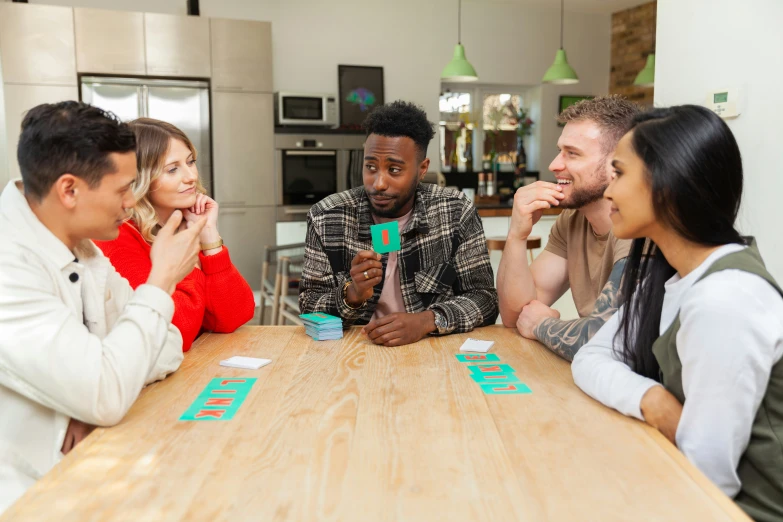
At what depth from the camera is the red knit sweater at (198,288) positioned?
6.14 feet

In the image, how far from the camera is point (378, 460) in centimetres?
116

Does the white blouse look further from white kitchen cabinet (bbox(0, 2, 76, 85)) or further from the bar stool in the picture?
white kitchen cabinet (bbox(0, 2, 76, 85))

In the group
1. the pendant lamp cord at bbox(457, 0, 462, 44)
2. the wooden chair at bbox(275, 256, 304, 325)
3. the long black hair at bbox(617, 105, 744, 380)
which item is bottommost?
the wooden chair at bbox(275, 256, 304, 325)

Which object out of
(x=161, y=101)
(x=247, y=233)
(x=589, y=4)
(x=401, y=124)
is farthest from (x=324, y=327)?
(x=589, y=4)

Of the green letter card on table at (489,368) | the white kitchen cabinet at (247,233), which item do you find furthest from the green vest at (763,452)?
the white kitchen cabinet at (247,233)

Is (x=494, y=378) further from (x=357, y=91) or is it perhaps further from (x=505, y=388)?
(x=357, y=91)

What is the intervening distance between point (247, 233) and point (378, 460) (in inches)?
217

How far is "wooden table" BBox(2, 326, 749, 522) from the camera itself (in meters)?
0.99

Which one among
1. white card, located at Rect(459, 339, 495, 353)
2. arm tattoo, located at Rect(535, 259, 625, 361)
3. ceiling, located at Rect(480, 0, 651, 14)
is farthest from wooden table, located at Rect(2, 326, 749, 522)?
ceiling, located at Rect(480, 0, 651, 14)

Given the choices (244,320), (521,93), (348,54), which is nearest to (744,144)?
(244,320)

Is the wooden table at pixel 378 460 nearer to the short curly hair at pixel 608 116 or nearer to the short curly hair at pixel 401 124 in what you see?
the short curly hair at pixel 608 116

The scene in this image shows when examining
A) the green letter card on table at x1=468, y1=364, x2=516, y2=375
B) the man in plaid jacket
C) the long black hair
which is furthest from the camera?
the man in plaid jacket

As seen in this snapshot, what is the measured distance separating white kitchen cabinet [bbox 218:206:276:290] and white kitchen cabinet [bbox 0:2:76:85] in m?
1.86

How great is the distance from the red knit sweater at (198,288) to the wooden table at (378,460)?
0.92 ft
